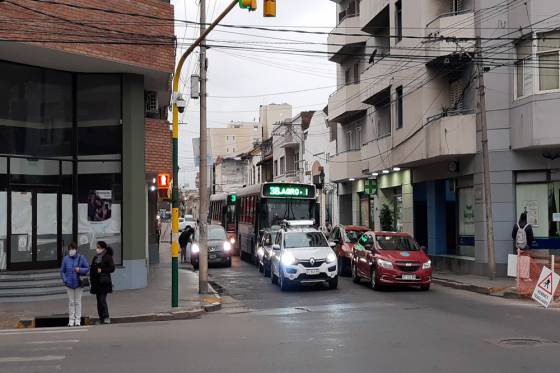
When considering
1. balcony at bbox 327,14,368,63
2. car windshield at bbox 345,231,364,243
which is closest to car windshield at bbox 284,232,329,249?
car windshield at bbox 345,231,364,243

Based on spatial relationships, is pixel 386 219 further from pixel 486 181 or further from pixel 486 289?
pixel 486 289

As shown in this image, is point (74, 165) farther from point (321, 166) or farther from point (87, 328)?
point (321, 166)

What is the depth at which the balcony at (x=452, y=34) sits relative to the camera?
2217 cm

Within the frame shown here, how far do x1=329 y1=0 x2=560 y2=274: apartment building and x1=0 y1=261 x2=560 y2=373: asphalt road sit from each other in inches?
251

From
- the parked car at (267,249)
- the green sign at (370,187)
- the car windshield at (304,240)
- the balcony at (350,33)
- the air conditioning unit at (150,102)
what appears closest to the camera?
the car windshield at (304,240)

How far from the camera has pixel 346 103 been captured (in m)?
35.0

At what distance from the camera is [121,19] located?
1819 cm

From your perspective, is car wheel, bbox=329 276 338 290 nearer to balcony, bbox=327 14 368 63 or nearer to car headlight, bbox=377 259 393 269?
car headlight, bbox=377 259 393 269

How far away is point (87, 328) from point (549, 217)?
15.1 m

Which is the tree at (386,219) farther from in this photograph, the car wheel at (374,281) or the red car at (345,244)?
the car wheel at (374,281)

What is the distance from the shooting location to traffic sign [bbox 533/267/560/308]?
48.6ft

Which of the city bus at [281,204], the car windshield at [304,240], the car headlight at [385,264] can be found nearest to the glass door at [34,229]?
the car windshield at [304,240]

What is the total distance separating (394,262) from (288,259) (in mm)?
3062

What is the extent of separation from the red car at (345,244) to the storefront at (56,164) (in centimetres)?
826
